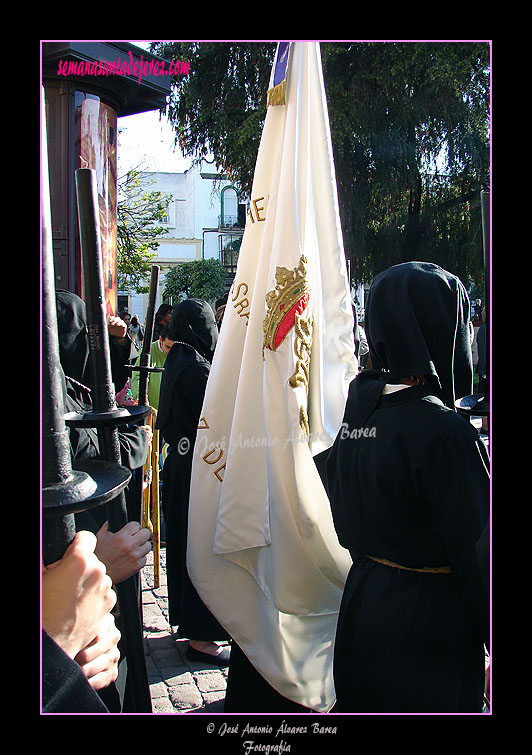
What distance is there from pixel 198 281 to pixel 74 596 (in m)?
27.3

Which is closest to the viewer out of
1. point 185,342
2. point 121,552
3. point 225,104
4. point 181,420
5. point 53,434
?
point 53,434

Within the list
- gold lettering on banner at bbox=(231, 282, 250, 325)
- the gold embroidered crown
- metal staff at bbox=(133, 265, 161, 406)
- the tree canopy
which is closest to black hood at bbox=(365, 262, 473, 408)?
the gold embroidered crown

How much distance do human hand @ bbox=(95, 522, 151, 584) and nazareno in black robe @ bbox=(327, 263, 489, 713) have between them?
0.70 metres

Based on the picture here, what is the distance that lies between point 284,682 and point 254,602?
1.08 feet

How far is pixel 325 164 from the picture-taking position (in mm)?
2709

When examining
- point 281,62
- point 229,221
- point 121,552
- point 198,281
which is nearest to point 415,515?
point 121,552

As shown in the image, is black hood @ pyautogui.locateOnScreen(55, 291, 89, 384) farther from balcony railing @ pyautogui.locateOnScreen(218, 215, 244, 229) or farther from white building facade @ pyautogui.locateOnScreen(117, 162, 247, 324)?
balcony railing @ pyautogui.locateOnScreen(218, 215, 244, 229)

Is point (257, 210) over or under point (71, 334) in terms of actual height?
over

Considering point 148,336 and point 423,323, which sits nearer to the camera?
point 423,323

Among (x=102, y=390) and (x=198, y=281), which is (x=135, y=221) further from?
(x=102, y=390)

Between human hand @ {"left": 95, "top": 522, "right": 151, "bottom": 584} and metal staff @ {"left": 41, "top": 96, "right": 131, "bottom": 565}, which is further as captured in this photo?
human hand @ {"left": 95, "top": 522, "right": 151, "bottom": 584}

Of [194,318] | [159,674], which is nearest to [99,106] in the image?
[194,318]

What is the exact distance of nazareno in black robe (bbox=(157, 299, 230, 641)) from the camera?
3.63 metres

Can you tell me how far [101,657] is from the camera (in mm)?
1193
